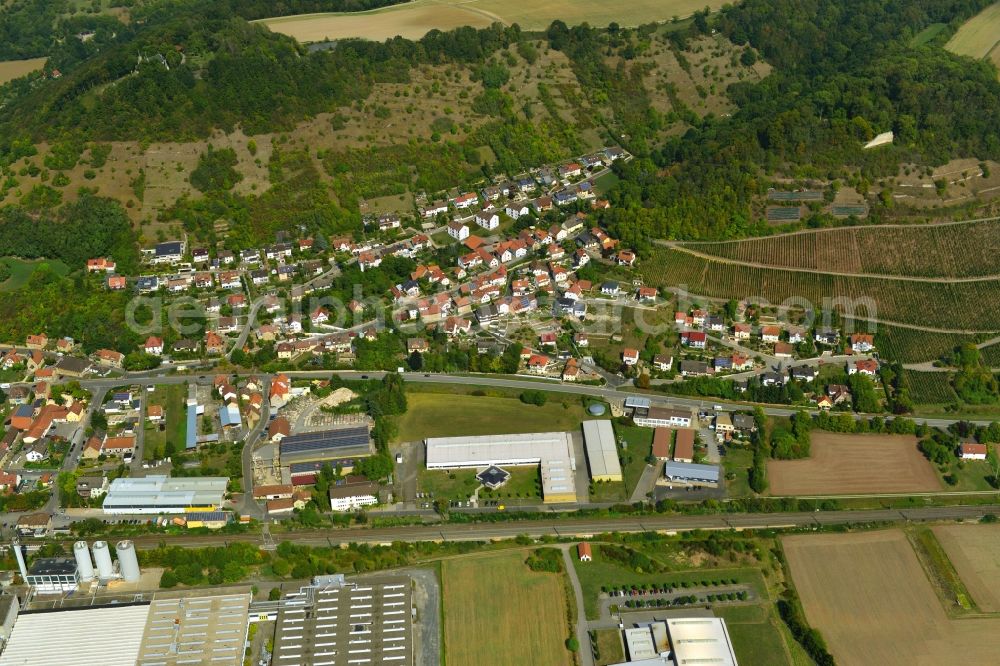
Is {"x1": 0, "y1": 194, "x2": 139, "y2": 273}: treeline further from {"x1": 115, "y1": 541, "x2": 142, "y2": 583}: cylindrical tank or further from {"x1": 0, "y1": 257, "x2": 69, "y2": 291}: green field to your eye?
A: {"x1": 115, "y1": 541, "x2": 142, "y2": 583}: cylindrical tank

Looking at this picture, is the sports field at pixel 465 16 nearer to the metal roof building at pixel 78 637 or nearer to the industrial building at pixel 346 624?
the industrial building at pixel 346 624

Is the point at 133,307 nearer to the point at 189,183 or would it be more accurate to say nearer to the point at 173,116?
the point at 189,183

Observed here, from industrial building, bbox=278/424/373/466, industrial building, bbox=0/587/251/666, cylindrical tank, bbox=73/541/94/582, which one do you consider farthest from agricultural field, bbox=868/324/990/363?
cylindrical tank, bbox=73/541/94/582

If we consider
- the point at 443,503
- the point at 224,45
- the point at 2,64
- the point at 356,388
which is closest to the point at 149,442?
the point at 356,388

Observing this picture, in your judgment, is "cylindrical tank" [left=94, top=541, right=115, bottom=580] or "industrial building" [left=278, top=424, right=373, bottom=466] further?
"industrial building" [left=278, top=424, right=373, bottom=466]

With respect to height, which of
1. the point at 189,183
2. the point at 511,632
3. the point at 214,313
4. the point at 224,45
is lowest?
the point at 511,632

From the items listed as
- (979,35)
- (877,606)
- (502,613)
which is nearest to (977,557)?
(877,606)
